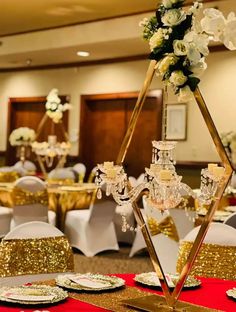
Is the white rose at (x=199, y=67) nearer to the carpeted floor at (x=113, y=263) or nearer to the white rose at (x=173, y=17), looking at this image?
the white rose at (x=173, y=17)

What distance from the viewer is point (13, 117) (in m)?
12.6

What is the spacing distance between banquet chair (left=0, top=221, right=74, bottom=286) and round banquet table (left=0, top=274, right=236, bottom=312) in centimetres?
41

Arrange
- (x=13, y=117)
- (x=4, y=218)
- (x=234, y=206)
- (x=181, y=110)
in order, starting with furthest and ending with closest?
(x=13, y=117), (x=181, y=110), (x=4, y=218), (x=234, y=206)

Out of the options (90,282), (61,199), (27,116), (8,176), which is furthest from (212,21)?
(27,116)

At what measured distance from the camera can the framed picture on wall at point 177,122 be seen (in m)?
9.49

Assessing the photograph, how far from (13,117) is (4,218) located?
573 cm

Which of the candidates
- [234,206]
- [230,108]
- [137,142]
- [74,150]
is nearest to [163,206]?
[234,206]

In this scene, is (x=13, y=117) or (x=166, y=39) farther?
(x=13, y=117)

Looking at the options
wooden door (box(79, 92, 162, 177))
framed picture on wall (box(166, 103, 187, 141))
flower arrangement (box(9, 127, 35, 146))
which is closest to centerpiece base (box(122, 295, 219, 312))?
flower arrangement (box(9, 127, 35, 146))

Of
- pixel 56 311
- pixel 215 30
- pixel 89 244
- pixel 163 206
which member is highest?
pixel 215 30

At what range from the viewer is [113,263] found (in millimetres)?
6820

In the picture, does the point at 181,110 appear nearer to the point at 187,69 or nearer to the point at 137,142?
the point at 137,142

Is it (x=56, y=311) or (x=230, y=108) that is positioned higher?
(x=230, y=108)

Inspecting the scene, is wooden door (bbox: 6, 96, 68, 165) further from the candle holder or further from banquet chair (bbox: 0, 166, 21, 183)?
the candle holder
